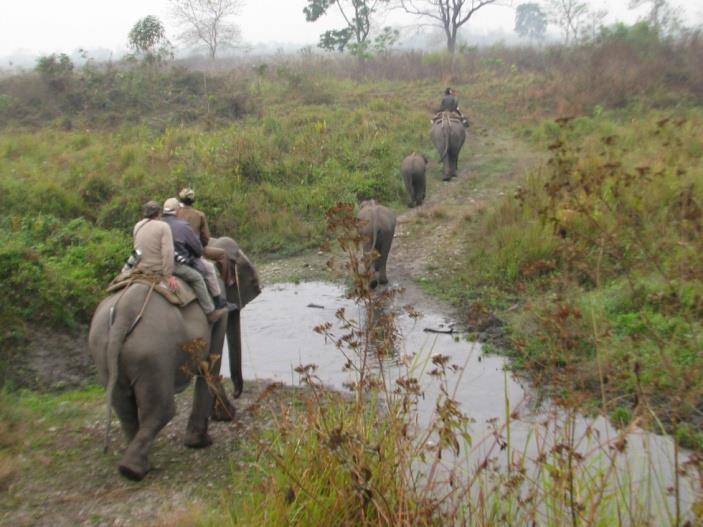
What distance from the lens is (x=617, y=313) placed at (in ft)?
26.9

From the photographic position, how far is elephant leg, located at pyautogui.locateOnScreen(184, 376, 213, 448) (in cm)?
605

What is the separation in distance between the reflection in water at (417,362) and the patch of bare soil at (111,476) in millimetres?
802

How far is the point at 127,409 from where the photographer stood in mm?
5566

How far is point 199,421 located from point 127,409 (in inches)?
28.0

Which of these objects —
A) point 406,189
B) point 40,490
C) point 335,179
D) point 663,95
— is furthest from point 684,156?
Answer: point 40,490

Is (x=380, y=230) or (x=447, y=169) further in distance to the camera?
(x=447, y=169)

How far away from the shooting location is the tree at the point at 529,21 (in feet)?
326

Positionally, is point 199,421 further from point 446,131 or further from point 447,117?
point 447,117

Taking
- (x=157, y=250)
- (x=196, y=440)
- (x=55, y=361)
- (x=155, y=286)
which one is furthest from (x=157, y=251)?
(x=55, y=361)

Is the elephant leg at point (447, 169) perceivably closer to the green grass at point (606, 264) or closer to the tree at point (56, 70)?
the green grass at point (606, 264)

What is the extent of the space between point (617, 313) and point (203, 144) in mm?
11175

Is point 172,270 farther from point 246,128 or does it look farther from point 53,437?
point 246,128

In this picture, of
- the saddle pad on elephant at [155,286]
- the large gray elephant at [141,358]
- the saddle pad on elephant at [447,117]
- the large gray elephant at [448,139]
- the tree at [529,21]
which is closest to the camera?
the large gray elephant at [141,358]

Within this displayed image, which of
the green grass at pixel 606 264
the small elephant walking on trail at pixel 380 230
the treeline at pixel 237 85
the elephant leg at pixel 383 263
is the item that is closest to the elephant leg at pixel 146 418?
the green grass at pixel 606 264
